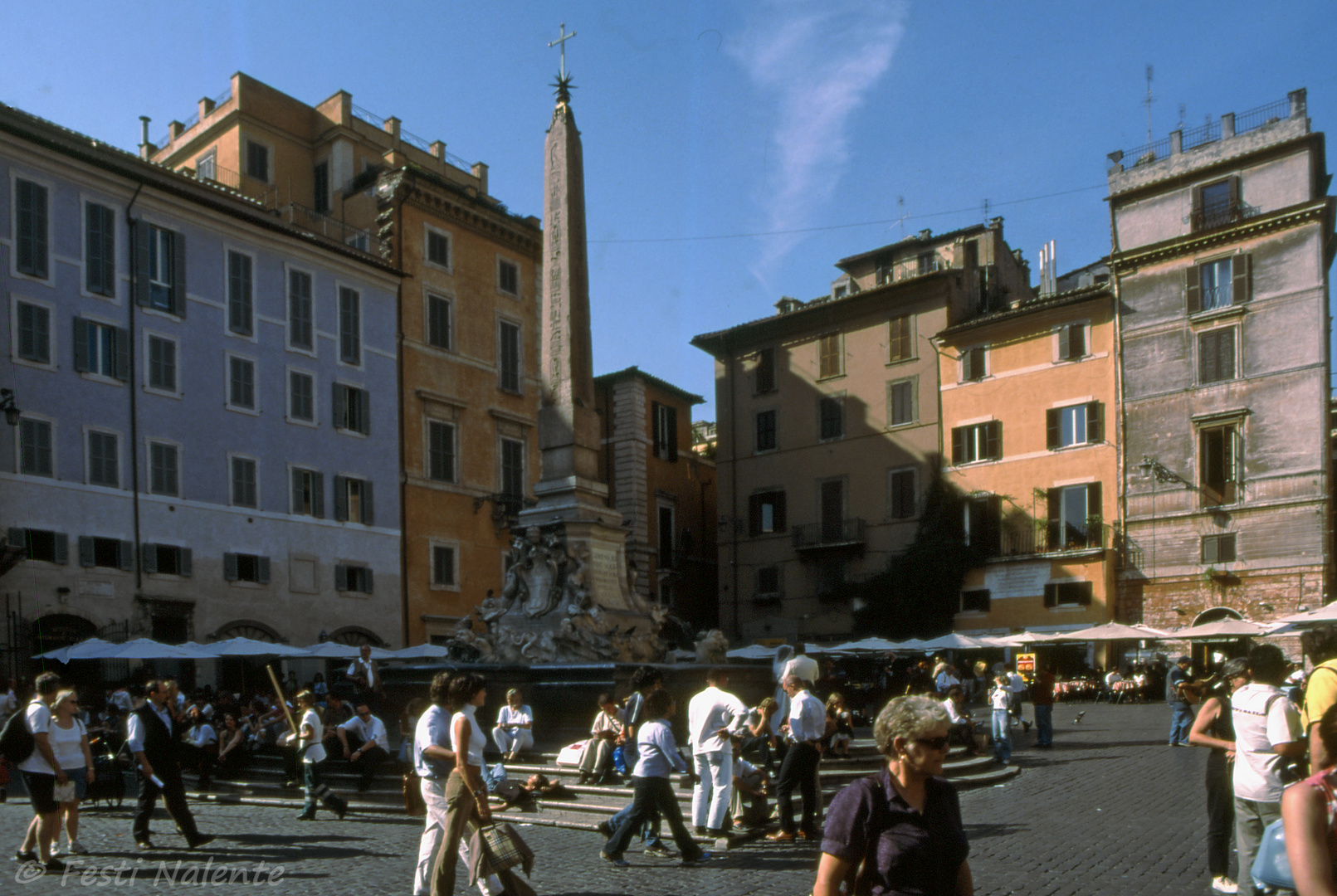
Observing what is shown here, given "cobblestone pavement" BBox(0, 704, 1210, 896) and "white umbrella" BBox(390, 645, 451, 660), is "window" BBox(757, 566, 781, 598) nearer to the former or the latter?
"white umbrella" BBox(390, 645, 451, 660)

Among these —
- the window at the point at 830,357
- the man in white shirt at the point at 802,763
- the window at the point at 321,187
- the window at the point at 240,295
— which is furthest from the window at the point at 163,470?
the man in white shirt at the point at 802,763

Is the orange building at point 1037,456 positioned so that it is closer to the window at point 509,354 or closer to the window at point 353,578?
the window at point 509,354

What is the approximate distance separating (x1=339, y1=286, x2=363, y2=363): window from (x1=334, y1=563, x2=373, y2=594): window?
4810 mm

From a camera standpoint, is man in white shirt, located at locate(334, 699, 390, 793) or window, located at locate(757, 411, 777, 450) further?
window, located at locate(757, 411, 777, 450)

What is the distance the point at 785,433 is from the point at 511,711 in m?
26.0

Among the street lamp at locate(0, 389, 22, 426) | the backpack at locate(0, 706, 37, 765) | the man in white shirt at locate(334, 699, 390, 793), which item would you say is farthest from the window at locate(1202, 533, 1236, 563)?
the backpack at locate(0, 706, 37, 765)

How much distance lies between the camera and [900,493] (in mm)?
34531

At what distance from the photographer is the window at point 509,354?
1320 inches

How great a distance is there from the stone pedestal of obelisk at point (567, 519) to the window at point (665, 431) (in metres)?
24.4

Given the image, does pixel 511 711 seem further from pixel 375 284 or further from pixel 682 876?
pixel 375 284

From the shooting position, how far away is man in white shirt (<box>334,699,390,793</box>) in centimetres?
1166

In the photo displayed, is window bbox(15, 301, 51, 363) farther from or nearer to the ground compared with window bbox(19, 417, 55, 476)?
farther from the ground

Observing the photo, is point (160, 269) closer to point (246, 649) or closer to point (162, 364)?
point (162, 364)

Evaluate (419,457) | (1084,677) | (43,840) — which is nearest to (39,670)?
(419,457)
